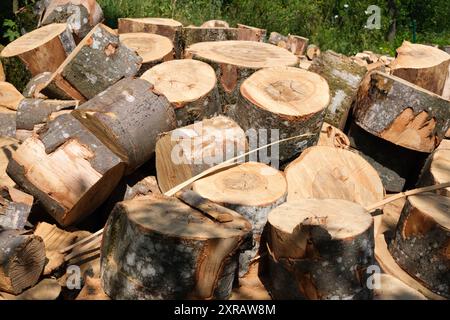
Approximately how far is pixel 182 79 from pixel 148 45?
3.38 ft

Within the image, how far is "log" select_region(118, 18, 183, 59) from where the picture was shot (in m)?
5.50

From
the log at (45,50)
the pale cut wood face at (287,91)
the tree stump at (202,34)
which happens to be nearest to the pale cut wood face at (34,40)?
the log at (45,50)

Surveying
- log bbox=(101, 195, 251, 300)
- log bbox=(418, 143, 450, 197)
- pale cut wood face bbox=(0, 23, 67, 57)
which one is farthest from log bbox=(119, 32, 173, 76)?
log bbox=(418, 143, 450, 197)

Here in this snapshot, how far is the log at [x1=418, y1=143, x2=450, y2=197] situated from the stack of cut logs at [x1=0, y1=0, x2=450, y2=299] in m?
0.02

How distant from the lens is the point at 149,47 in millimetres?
4957

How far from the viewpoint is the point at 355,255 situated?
2.89 m

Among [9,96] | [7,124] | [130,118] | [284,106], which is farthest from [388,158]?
[9,96]

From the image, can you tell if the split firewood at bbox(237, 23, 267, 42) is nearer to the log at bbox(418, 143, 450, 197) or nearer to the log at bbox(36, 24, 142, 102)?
the log at bbox(36, 24, 142, 102)

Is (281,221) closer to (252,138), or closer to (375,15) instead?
(252,138)

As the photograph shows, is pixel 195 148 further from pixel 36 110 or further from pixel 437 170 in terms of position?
pixel 437 170

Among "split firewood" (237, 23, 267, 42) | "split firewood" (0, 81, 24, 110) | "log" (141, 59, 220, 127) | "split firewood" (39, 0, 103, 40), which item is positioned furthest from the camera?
"split firewood" (237, 23, 267, 42)

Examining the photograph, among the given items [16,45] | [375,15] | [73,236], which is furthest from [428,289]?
[375,15]

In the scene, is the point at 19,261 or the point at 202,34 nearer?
the point at 19,261

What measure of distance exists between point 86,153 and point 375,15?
313 inches
